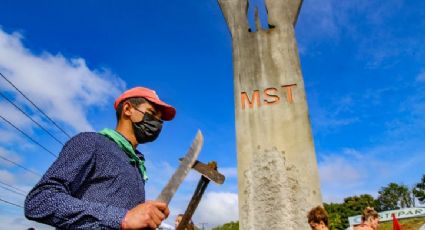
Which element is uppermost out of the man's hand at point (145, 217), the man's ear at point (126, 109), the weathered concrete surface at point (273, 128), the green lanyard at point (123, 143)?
the weathered concrete surface at point (273, 128)

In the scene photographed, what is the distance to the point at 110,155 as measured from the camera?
1.39 meters

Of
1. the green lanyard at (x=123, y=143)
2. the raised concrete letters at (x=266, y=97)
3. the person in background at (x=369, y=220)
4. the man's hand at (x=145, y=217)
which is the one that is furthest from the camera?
the raised concrete letters at (x=266, y=97)

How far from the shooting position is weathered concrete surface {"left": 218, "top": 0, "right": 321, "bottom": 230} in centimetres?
502

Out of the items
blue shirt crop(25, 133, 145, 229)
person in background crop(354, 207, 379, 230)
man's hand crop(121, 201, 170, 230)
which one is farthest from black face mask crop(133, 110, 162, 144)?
person in background crop(354, 207, 379, 230)

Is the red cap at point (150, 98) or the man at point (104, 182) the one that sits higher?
the red cap at point (150, 98)

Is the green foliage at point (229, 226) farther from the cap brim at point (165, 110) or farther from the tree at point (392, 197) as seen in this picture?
the cap brim at point (165, 110)

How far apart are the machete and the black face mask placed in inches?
12.8

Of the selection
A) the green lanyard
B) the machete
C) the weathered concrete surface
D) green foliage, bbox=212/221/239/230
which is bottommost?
the machete

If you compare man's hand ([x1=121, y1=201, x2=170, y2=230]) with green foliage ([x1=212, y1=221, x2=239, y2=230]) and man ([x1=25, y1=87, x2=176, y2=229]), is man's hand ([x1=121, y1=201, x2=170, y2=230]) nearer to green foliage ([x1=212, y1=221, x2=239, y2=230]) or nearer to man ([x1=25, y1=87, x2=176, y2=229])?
man ([x1=25, y1=87, x2=176, y2=229])

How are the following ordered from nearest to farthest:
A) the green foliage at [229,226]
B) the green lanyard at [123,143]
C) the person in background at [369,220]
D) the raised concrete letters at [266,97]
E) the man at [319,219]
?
the green lanyard at [123,143] → the man at [319,219] → the person in background at [369,220] → the raised concrete letters at [266,97] → the green foliage at [229,226]

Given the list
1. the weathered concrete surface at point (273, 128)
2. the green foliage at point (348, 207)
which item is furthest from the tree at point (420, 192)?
the weathered concrete surface at point (273, 128)

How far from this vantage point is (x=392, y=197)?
57.3 metres

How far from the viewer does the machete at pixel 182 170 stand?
4.14ft

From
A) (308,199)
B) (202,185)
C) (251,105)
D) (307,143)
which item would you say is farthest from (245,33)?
(202,185)
